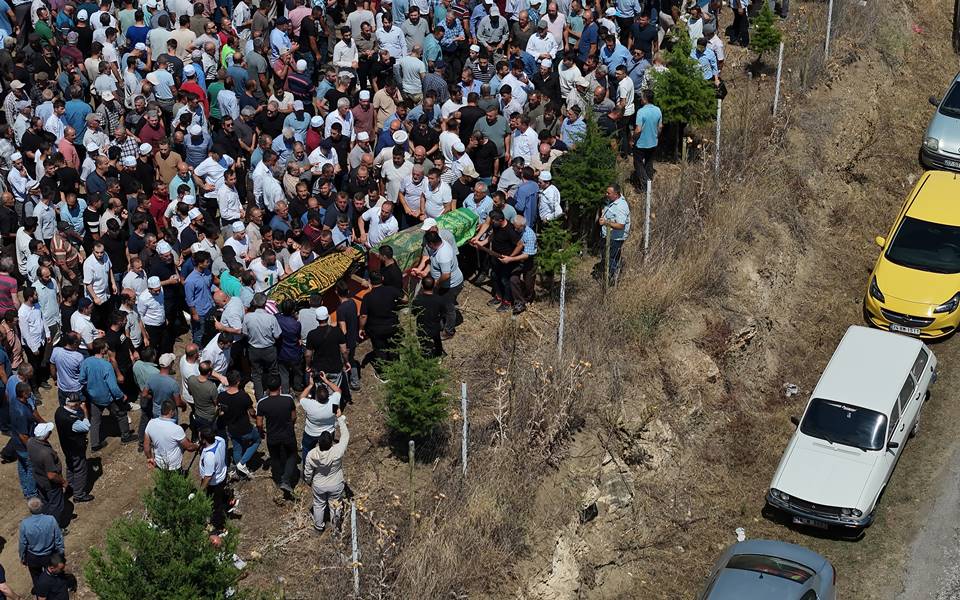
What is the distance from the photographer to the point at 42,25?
78.8ft

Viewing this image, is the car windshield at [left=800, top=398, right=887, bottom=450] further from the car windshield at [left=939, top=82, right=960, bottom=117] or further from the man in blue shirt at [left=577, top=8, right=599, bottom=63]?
the car windshield at [left=939, top=82, right=960, bottom=117]

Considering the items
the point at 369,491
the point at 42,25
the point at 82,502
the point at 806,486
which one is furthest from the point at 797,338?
the point at 42,25

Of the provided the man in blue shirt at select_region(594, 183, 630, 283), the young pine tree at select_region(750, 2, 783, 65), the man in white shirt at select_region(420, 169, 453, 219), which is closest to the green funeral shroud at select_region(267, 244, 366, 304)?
the man in white shirt at select_region(420, 169, 453, 219)

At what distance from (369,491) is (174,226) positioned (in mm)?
5204

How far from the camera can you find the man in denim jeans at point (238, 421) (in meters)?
15.6

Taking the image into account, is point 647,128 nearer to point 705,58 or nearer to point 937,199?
point 705,58

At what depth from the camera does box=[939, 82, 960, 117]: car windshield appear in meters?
25.7

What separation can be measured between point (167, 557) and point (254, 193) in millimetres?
8204

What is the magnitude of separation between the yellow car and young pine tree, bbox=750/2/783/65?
4846 mm

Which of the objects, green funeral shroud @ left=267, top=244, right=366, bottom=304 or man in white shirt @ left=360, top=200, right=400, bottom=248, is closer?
green funeral shroud @ left=267, top=244, right=366, bottom=304

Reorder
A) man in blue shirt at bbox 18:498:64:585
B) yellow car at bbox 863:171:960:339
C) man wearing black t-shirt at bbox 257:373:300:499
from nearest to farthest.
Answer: man in blue shirt at bbox 18:498:64:585
man wearing black t-shirt at bbox 257:373:300:499
yellow car at bbox 863:171:960:339

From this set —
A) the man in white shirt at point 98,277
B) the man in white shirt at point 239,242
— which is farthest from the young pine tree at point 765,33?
the man in white shirt at point 98,277

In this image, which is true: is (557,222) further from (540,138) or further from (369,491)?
(369,491)

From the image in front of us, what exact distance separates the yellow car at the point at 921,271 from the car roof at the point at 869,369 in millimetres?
1337
